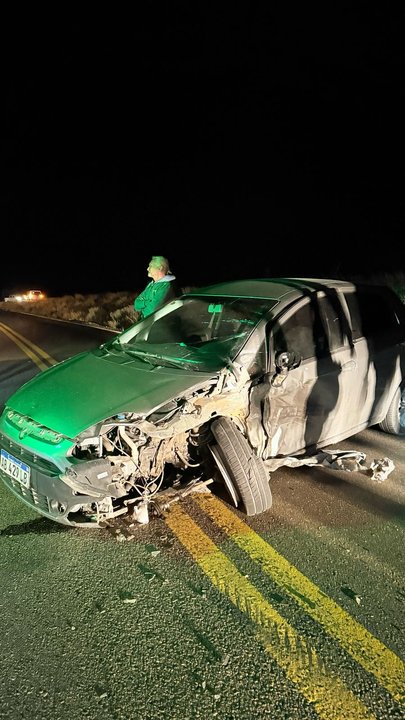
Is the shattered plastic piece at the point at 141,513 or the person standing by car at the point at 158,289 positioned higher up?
the person standing by car at the point at 158,289

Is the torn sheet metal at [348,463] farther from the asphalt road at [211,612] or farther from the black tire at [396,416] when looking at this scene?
the black tire at [396,416]

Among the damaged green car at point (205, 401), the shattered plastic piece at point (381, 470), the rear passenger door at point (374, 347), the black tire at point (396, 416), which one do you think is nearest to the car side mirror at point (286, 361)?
the damaged green car at point (205, 401)

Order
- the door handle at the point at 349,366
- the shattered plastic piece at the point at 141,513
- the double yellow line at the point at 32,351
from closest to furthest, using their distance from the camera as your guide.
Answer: the shattered plastic piece at the point at 141,513 < the door handle at the point at 349,366 < the double yellow line at the point at 32,351

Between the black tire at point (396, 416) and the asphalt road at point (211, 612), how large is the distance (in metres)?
1.17

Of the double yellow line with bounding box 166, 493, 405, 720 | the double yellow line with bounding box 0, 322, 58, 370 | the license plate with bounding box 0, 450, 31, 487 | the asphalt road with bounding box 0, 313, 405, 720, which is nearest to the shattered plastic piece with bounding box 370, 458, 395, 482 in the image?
the asphalt road with bounding box 0, 313, 405, 720

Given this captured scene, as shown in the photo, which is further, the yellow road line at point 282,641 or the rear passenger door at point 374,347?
the rear passenger door at point 374,347

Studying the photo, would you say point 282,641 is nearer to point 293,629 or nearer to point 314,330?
point 293,629

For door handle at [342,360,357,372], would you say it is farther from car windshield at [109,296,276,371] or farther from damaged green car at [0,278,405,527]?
car windshield at [109,296,276,371]

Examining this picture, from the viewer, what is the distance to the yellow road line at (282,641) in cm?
205

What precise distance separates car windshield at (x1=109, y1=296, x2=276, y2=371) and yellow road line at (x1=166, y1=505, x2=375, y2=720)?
121 centimetres

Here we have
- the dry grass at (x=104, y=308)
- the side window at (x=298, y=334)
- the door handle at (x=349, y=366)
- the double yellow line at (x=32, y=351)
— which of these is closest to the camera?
the side window at (x=298, y=334)

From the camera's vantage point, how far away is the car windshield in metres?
3.87

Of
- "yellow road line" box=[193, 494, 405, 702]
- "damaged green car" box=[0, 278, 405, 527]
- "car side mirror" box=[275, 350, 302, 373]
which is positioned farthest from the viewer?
"car side mirror" box=[275, 350, 302, 373]

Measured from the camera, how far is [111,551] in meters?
3.15
